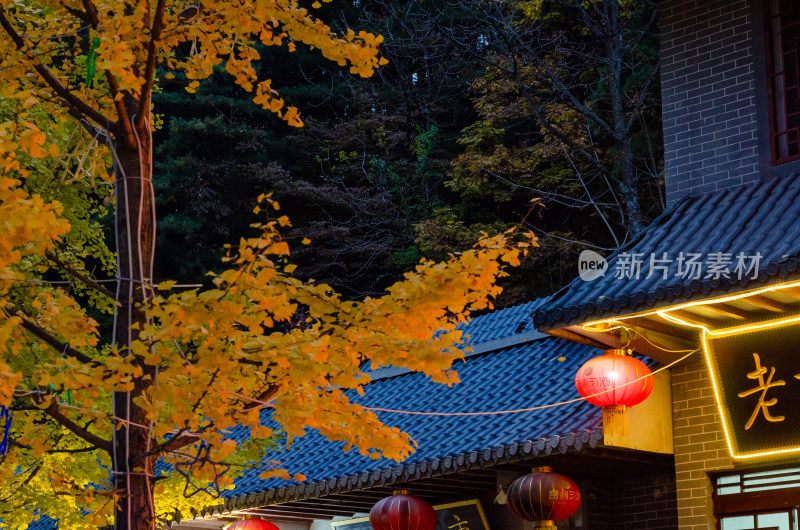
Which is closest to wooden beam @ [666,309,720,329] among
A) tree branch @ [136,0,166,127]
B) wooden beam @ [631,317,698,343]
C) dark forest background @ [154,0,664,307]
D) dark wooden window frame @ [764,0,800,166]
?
wooden beam @ [631,317,698,343]

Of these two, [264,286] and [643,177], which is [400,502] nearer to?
[264,286]

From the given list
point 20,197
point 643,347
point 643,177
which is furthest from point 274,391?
point 643,177

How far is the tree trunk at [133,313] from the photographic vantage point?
Answer: 6.30 metres

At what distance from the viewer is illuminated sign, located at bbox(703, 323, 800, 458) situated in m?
8.32

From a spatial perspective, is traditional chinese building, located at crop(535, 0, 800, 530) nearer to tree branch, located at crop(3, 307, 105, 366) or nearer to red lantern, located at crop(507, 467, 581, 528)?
A: red lantern, located at crop(507, 467, 581, 528)

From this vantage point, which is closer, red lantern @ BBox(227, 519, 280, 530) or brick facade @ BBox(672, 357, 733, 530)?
brick facade @ BBox(672, 357, 733, 530)

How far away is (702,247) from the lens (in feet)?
28.2

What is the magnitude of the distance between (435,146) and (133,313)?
20.1 m

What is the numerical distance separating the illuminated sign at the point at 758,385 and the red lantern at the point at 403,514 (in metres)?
3.68

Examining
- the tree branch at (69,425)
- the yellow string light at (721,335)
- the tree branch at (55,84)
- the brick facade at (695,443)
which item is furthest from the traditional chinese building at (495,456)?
the tree branch at (55,84)

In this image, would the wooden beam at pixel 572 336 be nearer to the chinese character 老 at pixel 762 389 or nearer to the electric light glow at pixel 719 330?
the electric light glow at pixel 719 330

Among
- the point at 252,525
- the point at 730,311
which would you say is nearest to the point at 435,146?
the point at 252,525

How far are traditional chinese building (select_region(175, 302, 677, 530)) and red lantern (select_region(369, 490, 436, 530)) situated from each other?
13.3 inches

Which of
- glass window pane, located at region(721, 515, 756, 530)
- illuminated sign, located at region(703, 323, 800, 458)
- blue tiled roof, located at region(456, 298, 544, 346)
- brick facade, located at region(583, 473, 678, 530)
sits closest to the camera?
illuminated sign, located at region(703, 323, 800, 458)
